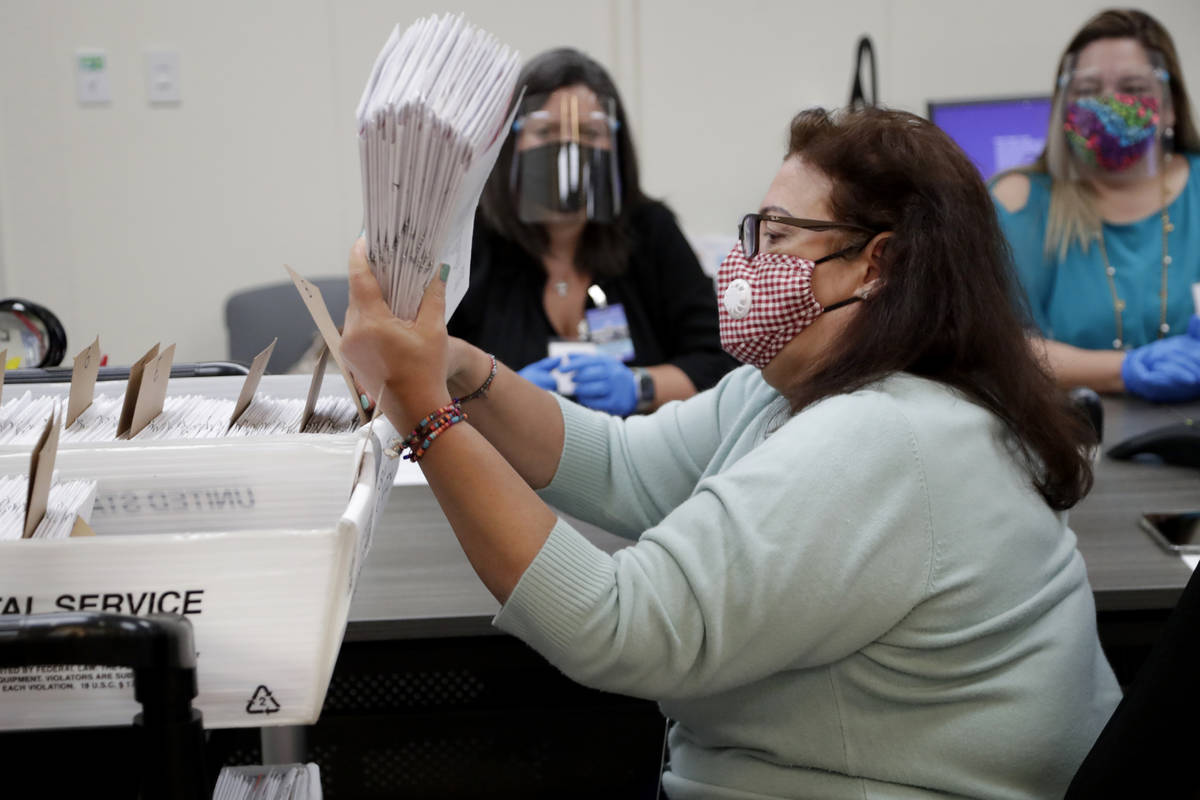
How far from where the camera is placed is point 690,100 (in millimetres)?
3744

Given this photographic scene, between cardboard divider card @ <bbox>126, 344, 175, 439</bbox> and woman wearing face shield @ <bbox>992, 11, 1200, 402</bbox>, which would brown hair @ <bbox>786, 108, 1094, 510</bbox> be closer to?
cardboard divider card @ <bbox>126, 344, 175, 439</bbox>

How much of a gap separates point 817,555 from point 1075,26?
335cm

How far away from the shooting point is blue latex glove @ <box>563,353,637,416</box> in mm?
2088

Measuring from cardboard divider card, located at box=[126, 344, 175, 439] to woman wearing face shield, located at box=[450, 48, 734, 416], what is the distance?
4.17 ft

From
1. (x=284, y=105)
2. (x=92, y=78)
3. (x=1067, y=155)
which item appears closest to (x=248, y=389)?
(x=1067, y=155)

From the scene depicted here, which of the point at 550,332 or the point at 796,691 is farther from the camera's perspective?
the point at 550,332

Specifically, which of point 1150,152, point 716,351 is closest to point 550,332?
point 716,351

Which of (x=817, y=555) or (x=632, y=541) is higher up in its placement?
(x=817, y=555)

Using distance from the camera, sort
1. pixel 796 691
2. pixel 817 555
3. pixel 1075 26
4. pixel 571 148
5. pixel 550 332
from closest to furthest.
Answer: pixel 817 555, pixel 796 691, pixel 571 148, pixel 550 332, pixel 1075 26

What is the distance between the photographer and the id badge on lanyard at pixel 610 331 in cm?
233

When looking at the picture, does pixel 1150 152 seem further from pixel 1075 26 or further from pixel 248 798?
pixel 248 798

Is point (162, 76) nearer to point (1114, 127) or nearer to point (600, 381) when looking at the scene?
point (600, 381)

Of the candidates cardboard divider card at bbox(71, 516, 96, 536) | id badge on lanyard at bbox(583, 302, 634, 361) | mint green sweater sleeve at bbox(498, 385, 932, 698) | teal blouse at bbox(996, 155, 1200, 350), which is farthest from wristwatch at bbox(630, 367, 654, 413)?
cardboard divider card at bbox(71, 516, 96, 536)

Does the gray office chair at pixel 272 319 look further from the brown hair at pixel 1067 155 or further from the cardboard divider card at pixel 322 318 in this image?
the cardboard divider card at pixel 322 318
